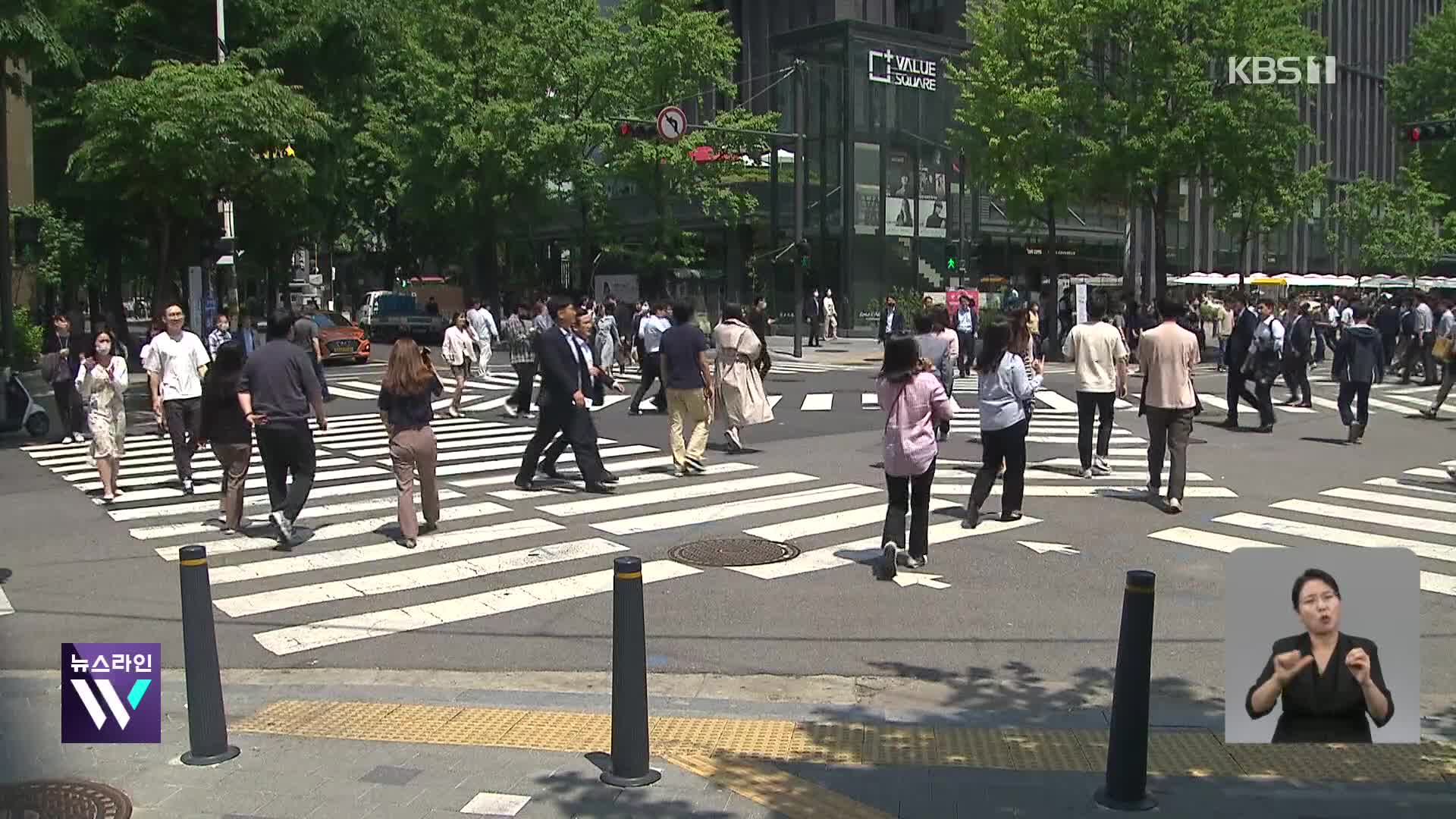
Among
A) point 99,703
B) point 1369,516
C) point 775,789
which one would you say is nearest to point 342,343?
point 1369,516

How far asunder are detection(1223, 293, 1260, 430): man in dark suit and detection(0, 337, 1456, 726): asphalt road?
1875 millimetres

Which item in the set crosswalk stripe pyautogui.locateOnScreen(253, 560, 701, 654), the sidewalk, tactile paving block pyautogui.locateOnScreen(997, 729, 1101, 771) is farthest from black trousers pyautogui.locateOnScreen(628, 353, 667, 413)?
tactile paving block pyautogui.locateOnScreen(997, 729, 1101, 771)

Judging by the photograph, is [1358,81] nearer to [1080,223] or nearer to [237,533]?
[1080,223]

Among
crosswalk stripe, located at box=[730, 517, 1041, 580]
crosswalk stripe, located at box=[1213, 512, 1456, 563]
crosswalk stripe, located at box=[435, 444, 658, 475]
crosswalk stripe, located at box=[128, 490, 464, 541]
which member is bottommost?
crosswalk stripe, located at box=[1213, 512, 1456, 563]

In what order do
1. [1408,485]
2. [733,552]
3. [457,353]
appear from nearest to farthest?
[733,552], [1408,485], [457,353]

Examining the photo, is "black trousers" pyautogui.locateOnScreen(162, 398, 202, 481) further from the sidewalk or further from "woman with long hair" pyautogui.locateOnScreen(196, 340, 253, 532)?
the sidewalk

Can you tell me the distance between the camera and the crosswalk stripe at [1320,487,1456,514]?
12.1 m

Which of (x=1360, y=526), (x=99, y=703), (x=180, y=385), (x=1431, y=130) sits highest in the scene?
(x=1431, y=130)

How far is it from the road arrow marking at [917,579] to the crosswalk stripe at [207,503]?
5.74 metres

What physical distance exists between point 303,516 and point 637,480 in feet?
11.0

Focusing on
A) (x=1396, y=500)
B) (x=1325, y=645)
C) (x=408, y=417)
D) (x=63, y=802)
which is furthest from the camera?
(x=1396, y=500)

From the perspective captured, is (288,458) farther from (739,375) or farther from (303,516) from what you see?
(739,375)

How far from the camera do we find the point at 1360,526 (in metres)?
11.2

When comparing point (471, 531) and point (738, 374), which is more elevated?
point (738, 374)
